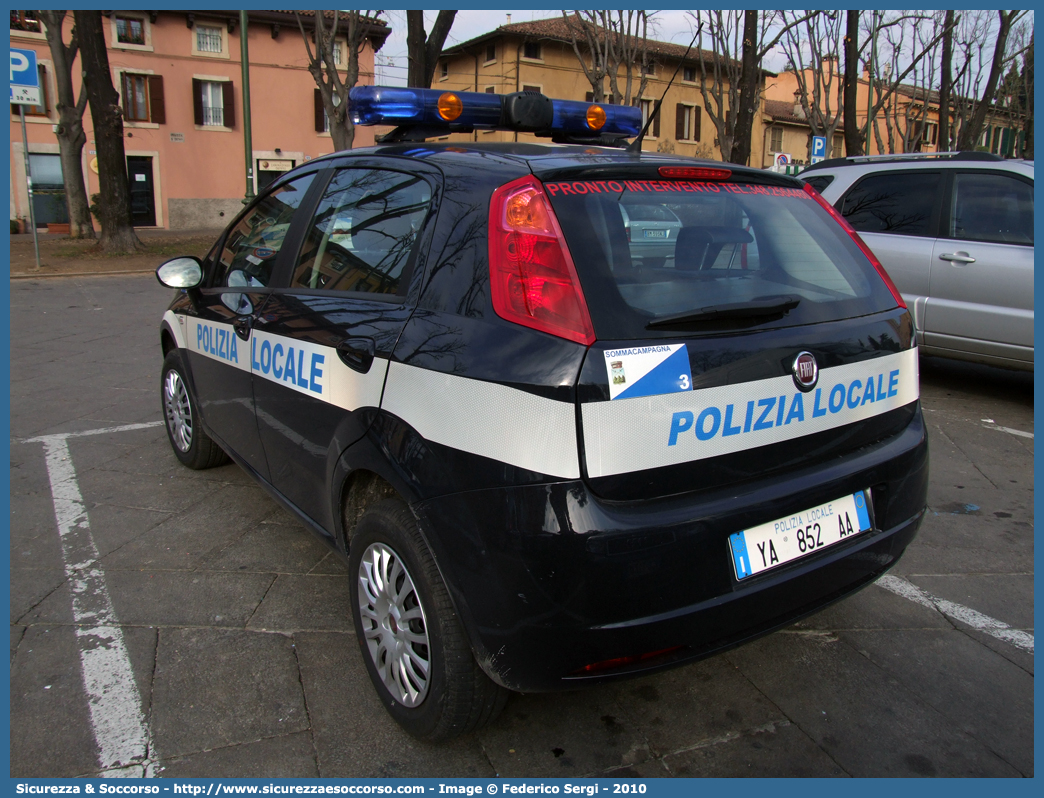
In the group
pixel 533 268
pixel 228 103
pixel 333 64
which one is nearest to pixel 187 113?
pixel 228 103

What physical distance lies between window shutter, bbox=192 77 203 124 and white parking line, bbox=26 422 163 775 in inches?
1173

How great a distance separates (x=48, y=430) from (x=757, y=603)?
4.89m

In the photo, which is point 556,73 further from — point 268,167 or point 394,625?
point 394,625

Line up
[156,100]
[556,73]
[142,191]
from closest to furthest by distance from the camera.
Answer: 1. [156,100]
2. [142,191]
3. [556,73]

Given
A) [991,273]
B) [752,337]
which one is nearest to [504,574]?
[752,337]

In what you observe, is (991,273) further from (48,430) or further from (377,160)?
(48,430)

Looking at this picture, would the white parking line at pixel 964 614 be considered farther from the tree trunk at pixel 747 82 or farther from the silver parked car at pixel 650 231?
the tree trunk at pixel 747 82

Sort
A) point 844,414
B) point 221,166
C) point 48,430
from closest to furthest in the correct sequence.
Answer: point 844,414 → point 48,430 → point 221,166

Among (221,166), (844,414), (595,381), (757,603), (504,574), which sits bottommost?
(757,603)

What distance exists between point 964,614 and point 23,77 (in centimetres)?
1430

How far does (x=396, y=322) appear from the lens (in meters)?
2.27

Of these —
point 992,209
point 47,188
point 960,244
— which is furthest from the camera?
point 47,188

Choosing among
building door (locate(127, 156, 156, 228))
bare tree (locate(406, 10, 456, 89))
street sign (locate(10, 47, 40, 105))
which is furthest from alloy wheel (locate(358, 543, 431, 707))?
building door (locate(127, 156, 156, 228))

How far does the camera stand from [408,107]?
3.12 meters
